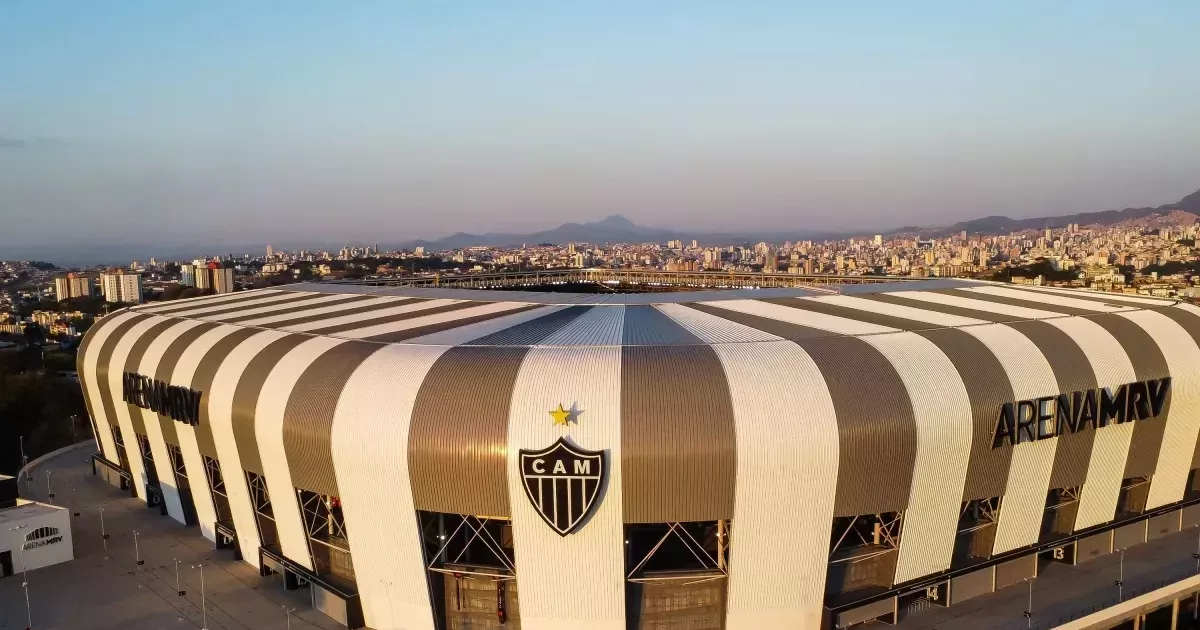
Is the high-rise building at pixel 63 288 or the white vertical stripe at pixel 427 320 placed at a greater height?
the white vertical stripe at pixel 427 320

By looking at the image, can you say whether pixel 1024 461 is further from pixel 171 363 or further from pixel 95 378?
pixel 95 378

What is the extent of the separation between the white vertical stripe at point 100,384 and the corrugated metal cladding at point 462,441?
→ 31.2 m

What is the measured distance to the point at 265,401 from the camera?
31.1 metres

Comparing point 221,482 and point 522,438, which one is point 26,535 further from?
point 522,438

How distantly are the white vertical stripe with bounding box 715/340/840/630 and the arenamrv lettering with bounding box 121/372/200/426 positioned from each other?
26.2 m

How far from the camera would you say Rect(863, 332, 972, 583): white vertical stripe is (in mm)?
27812

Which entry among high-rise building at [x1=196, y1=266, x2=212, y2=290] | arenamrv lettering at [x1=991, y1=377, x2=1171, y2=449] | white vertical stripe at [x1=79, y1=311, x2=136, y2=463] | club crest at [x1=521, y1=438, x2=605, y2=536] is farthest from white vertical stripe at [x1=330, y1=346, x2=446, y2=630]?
high-rise building at [x1=196, y1=266, x2=212, y2=290]

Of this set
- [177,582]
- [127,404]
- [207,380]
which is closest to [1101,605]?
[177,582]

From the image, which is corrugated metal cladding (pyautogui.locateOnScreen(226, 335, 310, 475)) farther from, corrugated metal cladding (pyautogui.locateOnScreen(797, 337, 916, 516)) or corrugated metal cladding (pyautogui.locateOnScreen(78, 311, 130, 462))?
corrugated metal cladding (pyautogui.locateOnScreen(797, 337, 916, 516))

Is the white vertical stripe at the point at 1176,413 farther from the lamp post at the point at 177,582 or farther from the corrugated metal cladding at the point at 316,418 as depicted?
the lamp post at the point at 177,582

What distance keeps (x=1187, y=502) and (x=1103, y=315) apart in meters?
10.9

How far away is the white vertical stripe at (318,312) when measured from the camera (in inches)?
1606

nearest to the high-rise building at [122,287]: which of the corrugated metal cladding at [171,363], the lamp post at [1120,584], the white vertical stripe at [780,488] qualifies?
the corrugated metal cladding at [171,363]

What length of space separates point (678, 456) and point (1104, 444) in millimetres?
22338
